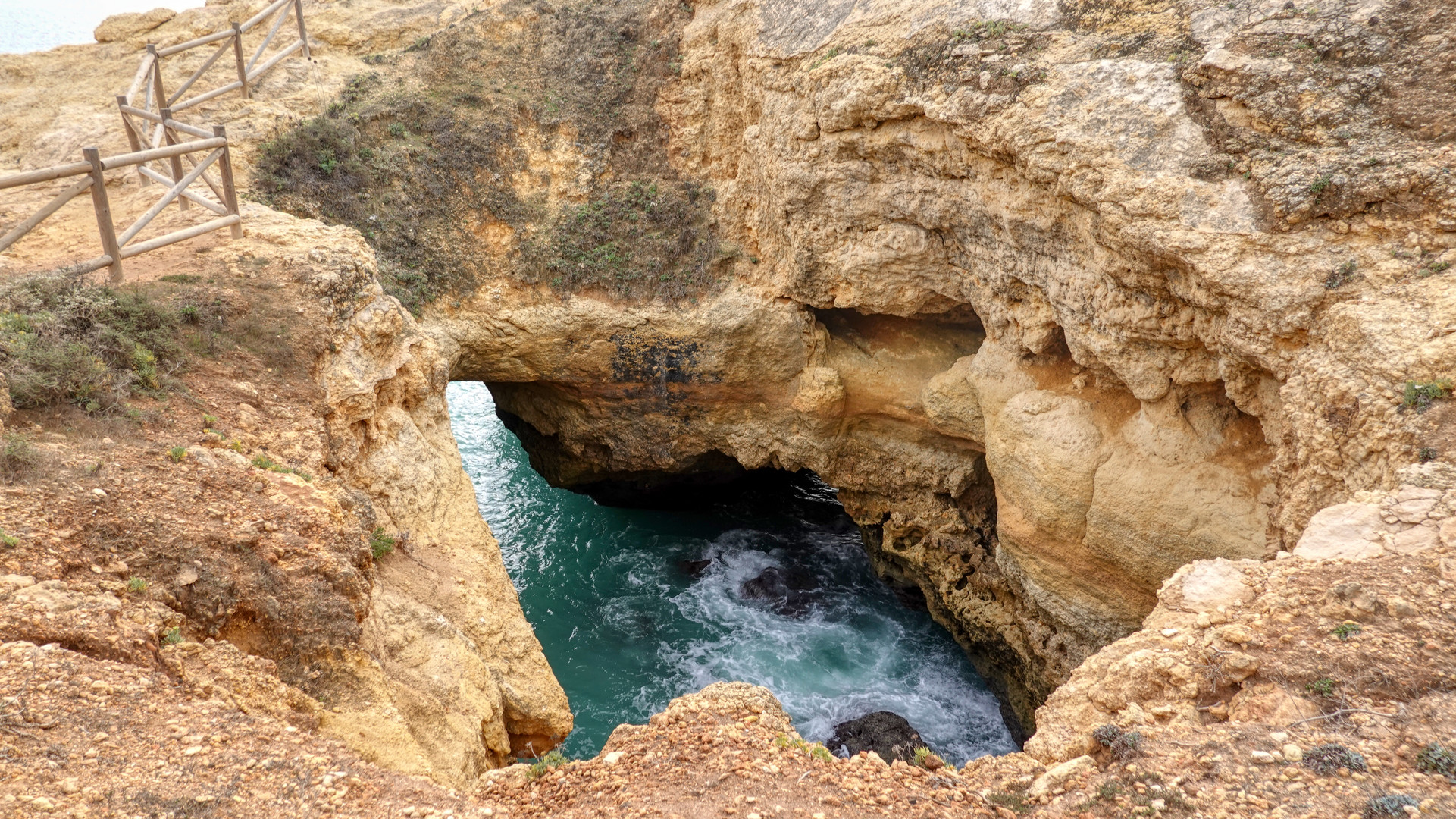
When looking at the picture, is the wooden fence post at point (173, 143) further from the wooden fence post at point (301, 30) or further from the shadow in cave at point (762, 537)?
the shadow in cave at point (762, 537)

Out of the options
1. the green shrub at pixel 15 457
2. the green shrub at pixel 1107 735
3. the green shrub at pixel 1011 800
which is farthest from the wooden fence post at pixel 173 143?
the green shrub at pixel 1107 735

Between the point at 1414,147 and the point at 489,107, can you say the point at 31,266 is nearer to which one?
the point at 489,107

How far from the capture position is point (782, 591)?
17.0 metres

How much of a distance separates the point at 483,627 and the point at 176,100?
10603 mm

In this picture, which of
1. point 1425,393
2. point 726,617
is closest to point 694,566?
point 726,617

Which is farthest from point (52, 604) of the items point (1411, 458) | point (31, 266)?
point (1411, 458)

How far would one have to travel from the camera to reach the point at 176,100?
43.5 ft

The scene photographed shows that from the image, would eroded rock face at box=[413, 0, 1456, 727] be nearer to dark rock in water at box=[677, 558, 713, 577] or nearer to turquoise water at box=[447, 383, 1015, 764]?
turquoise water at box=[447, 383, 1015, 764]

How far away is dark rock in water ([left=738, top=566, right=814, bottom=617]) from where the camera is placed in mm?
16703

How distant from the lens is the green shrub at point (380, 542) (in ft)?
26.7

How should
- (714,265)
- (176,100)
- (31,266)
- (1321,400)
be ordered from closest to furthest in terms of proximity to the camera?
(1321,400) → (31,266) → (176,100) → (714,265)

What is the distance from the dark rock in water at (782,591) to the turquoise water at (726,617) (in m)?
0.05

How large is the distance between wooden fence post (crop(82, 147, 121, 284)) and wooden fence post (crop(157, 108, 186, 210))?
1.62 metres

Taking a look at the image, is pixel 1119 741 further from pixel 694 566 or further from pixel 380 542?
pixel 694 566
